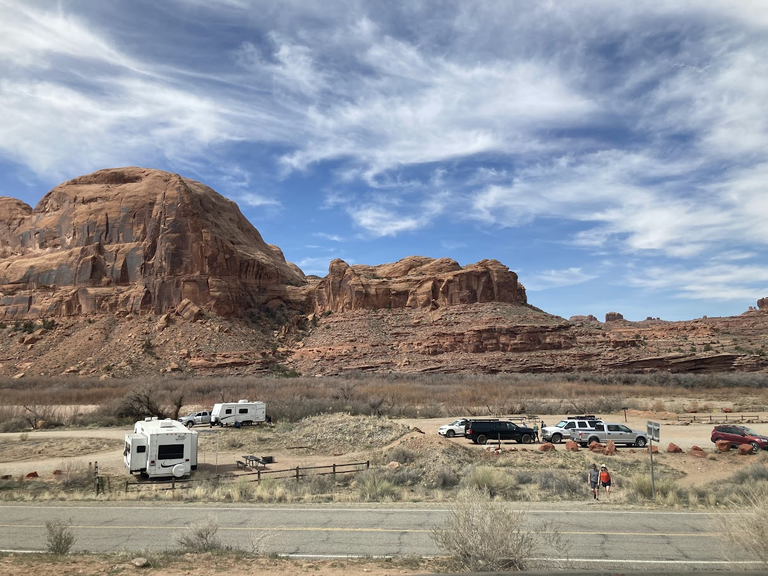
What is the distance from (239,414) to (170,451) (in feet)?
55.3

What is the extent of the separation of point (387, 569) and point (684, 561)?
5.48m

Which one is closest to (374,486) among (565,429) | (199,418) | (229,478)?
(229,478)

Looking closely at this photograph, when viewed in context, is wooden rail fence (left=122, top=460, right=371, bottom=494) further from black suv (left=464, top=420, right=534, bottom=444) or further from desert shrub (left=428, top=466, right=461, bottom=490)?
black suv (left=464, top=420, right=534, bottom=444)

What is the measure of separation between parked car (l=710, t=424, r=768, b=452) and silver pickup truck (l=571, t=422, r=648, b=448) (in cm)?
376

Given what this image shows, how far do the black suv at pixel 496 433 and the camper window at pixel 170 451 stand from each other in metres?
15.7

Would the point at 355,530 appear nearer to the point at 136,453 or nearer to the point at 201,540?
the point at 201,540

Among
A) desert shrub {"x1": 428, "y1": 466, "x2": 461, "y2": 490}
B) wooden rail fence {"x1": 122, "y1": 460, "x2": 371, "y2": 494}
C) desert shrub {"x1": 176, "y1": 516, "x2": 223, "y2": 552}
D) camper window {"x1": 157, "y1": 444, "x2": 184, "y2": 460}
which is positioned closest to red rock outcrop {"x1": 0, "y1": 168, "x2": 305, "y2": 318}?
camper window {"x1": 157, "y1": 444, "x2": 184, "y2": 460}

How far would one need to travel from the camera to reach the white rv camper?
38875 millimetres

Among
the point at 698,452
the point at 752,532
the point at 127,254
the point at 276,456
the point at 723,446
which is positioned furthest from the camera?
the point at 127,254

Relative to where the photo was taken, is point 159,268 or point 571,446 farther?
point 159,268

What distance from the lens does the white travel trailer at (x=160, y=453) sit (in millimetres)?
22000

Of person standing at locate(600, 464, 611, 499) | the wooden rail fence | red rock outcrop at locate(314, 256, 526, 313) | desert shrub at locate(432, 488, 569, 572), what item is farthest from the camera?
red rock outcrop at locate(314, 256, 526, 313)

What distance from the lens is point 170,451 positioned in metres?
22.4

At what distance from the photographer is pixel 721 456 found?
25031 millimetres
